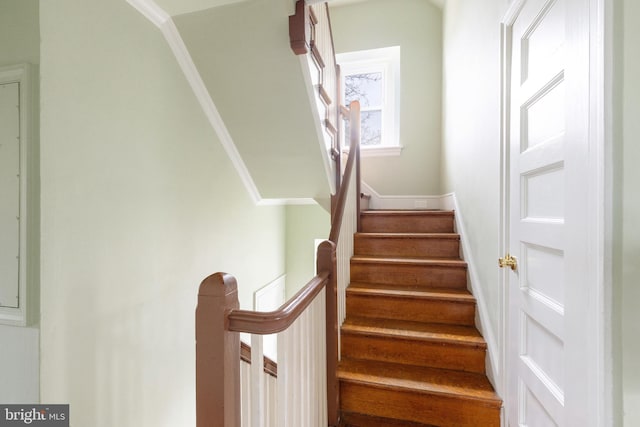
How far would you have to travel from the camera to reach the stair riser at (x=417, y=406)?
59.5 inches

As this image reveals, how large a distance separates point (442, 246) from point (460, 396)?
1135 mm

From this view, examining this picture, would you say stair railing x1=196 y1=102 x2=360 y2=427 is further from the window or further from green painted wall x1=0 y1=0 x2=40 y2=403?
the window

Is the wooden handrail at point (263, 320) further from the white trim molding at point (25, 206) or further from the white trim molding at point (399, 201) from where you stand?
the white trim molding at point (399, 201)

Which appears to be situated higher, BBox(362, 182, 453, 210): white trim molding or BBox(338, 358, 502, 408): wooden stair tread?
BBox(362, 182, 453, 210): white trim molding

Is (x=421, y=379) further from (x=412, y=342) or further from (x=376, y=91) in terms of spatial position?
(x=376, y=91)

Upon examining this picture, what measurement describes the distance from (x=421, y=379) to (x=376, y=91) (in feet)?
11.3

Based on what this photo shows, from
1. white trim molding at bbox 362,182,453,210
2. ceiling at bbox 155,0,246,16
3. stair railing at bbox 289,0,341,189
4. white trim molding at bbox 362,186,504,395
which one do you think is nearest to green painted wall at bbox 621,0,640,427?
white trim molding at bbox 362,186,504,395

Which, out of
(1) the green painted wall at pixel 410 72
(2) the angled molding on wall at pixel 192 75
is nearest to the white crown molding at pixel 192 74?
(2) the angled molding on wall at pixel 192 75

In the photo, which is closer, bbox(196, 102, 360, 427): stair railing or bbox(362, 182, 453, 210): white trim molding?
bbox(196, 102, 360, 427): stair railing

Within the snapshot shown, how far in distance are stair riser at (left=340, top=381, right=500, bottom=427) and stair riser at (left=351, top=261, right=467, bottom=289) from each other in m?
0.79

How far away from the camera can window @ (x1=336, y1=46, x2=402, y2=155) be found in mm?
3688

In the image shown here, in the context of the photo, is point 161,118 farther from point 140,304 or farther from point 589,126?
point 589,126

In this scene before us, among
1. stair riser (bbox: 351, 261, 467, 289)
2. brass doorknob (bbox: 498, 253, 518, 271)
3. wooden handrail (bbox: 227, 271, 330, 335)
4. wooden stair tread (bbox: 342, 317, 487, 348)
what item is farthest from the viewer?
stair riser (bbox: 351, 261, 467, 289)

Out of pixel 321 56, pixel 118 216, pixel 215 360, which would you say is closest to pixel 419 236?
pixel 321 56
